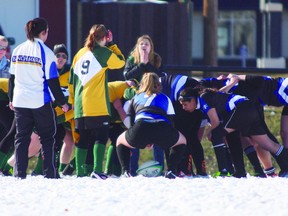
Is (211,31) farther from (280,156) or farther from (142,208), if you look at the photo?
(142,208)

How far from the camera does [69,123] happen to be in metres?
14.7

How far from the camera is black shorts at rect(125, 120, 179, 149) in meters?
13.4

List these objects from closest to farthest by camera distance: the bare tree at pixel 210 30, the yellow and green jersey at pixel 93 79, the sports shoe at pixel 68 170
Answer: the yellow and green jersey at pixel 93 79, the sports shoe at pixel 68 170, the bare tree at pixel 210 30

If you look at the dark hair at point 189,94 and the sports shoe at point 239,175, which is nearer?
the dark hair at point 189,94

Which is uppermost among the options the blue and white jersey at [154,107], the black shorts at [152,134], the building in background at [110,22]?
the building in background at [110,22]

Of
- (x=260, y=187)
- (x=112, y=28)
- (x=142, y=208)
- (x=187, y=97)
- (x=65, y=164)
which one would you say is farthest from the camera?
(x=112, y=28)

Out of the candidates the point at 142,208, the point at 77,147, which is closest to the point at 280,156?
the point at 77,147

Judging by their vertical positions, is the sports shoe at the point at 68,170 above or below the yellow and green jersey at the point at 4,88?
below

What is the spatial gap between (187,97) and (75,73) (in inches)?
53.3

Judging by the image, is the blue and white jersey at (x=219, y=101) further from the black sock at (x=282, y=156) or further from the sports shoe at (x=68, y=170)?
the sports shoe at (x=68, y=170)

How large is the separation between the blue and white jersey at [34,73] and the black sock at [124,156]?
44.3 inches

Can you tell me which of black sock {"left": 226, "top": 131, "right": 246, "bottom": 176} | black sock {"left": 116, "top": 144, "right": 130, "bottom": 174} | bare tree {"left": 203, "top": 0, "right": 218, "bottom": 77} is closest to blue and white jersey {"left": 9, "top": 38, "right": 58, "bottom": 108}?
black sock {"left": 116, "top": 144, "right": 130, "bottom": 174}

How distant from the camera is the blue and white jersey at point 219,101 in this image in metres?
14.0

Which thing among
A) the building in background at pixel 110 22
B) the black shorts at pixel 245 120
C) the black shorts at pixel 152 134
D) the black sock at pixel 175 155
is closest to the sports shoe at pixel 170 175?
the black sock at pixel 175 155
